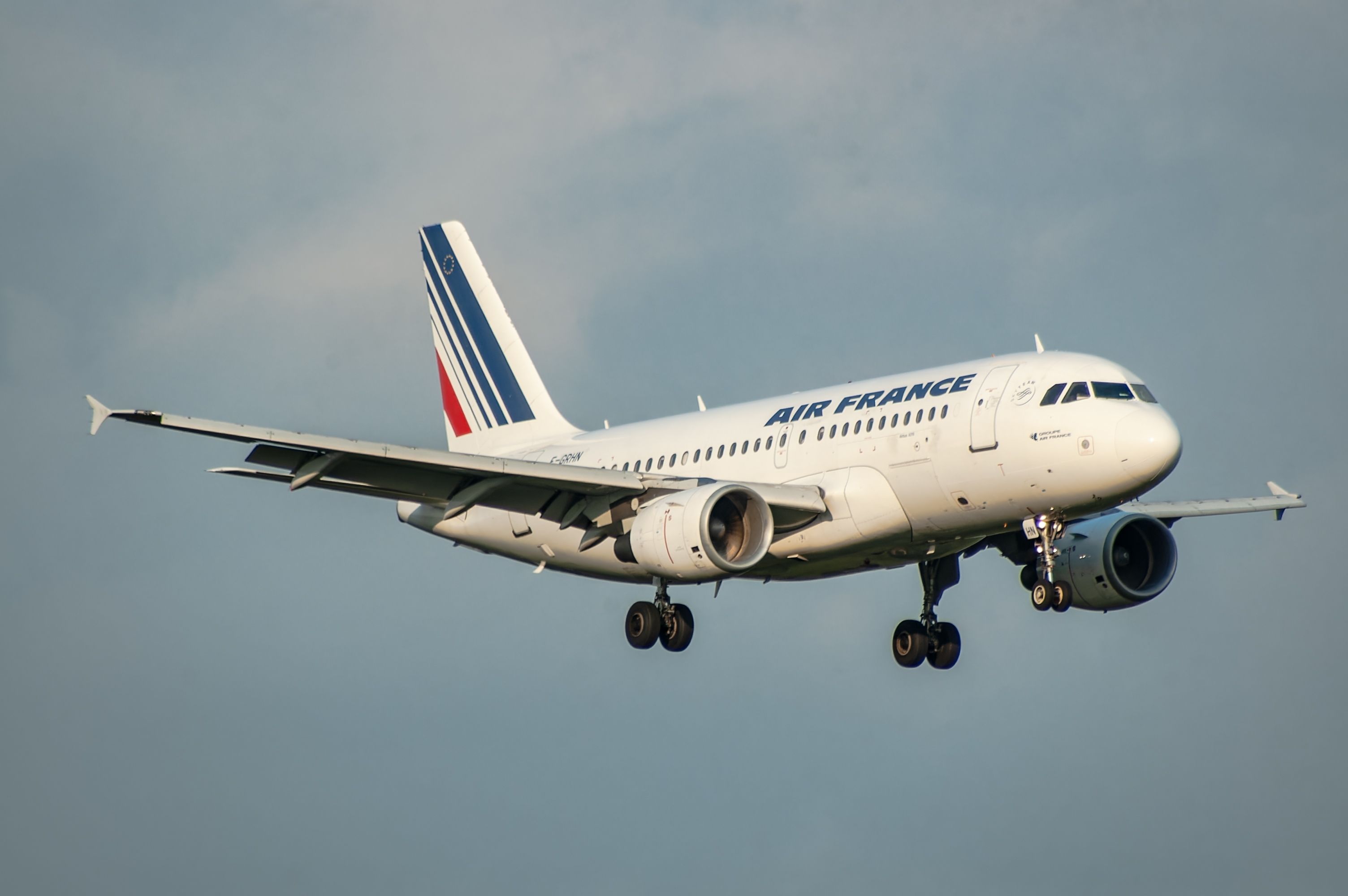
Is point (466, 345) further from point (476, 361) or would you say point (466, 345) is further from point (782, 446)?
point (782, 446)

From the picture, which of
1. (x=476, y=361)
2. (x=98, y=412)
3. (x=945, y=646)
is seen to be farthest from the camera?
(x=476, y=361)

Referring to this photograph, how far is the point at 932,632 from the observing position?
4409cm

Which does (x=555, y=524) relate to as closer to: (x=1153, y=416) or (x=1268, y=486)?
(x=1153, y=416)

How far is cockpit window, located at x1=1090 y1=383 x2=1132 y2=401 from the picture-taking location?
117 ft

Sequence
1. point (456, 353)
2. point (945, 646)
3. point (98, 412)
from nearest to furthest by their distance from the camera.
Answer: point (98, 412), point (945, 646), point (456, 353)

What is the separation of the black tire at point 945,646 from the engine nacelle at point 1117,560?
3031 mm

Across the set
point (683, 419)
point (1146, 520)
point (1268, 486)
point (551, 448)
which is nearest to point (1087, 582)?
point (1146, 520)

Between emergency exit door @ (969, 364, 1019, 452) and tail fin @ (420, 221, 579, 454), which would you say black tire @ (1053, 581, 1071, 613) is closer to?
emergency exit door @ (969, 364, 1019, 452)

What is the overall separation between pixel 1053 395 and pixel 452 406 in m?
22.5

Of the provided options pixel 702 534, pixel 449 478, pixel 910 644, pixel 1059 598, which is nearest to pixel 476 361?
pixel 449 478

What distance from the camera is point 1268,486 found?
1847 inches

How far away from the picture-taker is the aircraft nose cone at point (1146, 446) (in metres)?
34.9

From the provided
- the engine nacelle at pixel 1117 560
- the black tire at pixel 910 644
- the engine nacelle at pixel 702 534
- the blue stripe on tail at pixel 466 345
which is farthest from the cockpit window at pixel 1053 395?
the blue stripe on tail at pixel 466 345

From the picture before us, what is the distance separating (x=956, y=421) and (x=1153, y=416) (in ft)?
13.1
